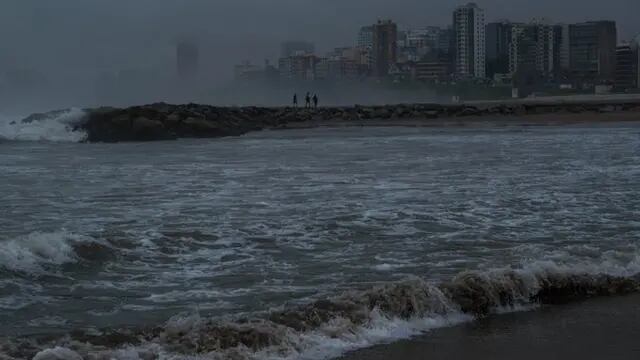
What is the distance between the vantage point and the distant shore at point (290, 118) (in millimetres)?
35062

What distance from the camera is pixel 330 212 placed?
11.1 m

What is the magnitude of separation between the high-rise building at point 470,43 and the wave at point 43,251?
434 feet

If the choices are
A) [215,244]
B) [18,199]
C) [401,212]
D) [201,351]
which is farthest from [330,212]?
[201,351]

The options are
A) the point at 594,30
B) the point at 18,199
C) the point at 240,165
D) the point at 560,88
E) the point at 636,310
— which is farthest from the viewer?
the point at 594,30

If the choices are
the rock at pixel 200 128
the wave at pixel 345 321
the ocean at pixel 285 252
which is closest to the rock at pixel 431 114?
the rock at pixel 200 128

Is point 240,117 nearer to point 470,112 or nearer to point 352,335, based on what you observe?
point 470,112

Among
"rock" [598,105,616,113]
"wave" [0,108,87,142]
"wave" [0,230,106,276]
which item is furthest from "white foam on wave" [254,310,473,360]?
"rock" [598,105,616,113]

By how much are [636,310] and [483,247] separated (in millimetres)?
2482

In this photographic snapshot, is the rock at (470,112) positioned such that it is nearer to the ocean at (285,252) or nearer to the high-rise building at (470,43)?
the ocean at (285,252)

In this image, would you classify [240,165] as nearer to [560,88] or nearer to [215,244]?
[215,244]

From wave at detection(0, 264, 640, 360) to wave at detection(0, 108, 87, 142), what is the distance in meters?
31.3

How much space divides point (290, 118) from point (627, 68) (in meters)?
90.4

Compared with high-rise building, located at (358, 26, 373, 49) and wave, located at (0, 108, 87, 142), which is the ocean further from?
high-rise building, located at (358, 26, 373, 49)

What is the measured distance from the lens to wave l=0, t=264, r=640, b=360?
16.7 ft
